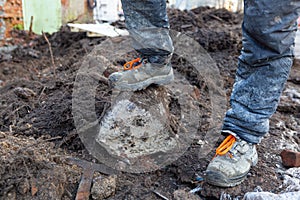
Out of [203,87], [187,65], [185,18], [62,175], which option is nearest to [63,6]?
[185,18]

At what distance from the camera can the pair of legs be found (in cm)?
138

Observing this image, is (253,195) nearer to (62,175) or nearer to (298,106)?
(62,175)

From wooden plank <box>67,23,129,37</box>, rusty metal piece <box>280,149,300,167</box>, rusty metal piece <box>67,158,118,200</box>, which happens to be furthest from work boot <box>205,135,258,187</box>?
wooden plank <box>67,23,129,37</box>

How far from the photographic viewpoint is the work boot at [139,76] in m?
1.83

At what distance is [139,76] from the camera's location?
6.04 ft

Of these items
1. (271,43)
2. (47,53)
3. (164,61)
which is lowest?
(47,53)

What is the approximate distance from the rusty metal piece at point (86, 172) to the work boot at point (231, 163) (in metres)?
0.49

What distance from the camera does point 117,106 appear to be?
184 cm

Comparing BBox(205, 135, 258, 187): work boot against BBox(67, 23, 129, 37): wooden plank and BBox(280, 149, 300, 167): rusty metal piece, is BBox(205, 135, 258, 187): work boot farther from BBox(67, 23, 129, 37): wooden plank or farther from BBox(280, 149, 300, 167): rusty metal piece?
BBox(67, 23, 129, 37): wooden plank

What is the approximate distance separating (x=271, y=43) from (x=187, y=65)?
1683 mm

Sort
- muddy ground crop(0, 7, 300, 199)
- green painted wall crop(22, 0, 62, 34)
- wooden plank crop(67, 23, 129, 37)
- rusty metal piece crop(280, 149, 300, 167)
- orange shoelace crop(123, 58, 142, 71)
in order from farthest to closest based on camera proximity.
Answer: green painted wall crop(22, 0, 62, 34) < wooden plank crop(67, 23, 129, 37) < orange shoelace crop(123, 58, 142, 71) < rusty metal piece crop(280, 149, 300, 167) < muddy ground crop(0, 7, 300, 199)

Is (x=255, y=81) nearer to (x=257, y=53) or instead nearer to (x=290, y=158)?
(x=257, y=53)

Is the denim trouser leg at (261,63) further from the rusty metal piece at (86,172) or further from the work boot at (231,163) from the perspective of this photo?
the rusty metal piece at (86,172)

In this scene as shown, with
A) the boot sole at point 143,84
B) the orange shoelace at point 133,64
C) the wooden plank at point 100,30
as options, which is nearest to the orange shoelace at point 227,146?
the boot sole at point 143,84
